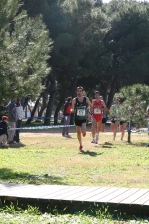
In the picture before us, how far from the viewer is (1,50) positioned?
374 inches

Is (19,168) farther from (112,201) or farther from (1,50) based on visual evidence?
(112,201)

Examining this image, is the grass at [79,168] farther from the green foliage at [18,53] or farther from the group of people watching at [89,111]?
the green foliage at [18,53]

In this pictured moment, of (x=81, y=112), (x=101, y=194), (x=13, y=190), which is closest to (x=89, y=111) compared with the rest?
(x=81, y=112)

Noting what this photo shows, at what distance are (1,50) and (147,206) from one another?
4.89 meters

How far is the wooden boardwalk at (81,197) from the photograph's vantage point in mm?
5910

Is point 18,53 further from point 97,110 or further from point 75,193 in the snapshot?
point 97,110

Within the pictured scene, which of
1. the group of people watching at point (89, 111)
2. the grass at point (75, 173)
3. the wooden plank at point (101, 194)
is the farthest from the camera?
the group of people watching at point (89, 111)

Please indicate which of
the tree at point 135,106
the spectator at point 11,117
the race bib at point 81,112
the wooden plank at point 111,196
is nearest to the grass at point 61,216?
the wooden plank at point 111,196

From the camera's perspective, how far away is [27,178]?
28.5 ft

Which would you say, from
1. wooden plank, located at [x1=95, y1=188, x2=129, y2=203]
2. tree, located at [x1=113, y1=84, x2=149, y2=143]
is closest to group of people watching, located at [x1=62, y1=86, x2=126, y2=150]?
tree, located at [x1=113, y1=84, x2=149, y2=143]

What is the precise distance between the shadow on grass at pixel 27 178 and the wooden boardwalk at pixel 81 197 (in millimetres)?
1334

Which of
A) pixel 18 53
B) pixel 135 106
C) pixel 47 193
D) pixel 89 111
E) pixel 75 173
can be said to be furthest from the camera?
pixel 89 111

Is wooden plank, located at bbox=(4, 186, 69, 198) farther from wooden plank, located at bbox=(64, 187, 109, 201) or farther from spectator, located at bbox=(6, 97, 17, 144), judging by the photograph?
spectator, located at bbox=(6, 97, 17, 144)

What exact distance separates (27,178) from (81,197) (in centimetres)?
263
